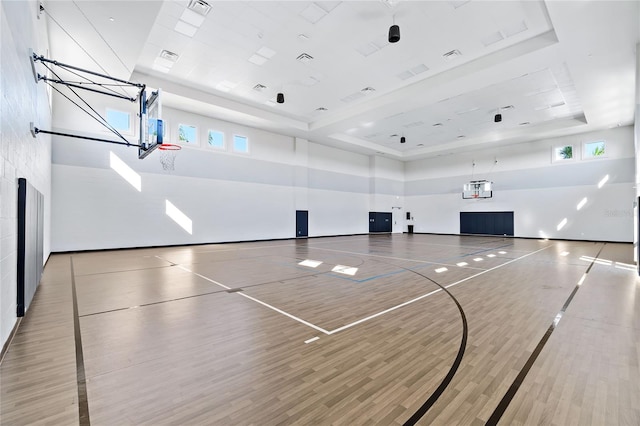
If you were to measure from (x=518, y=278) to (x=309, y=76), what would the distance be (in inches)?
316

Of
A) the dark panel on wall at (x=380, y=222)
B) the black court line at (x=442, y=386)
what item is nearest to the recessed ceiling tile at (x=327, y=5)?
the black court line at (x=442, y=386)

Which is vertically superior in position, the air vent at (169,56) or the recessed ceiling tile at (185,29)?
the recessed ceiling tile at (185,29)

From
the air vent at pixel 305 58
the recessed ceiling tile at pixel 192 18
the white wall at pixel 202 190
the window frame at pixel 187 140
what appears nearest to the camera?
the recessed ceiling tile at pixel 192 18

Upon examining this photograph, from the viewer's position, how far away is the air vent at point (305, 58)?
27.1 ft

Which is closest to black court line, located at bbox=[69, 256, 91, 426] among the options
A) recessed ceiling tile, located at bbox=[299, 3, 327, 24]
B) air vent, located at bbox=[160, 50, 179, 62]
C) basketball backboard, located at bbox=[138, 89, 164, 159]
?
basketball backboard, located at bbox=[138, 89, 164, 159]

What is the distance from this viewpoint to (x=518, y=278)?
5840 millimetres

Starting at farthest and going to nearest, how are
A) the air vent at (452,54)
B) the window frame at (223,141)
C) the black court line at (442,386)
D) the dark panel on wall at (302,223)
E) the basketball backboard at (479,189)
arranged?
the basketball backboard at (479,189) → the dark panel on wall at (302,223) → the window frame at (223,141) → the air vent at (452,54) → the black court line at (442,386)

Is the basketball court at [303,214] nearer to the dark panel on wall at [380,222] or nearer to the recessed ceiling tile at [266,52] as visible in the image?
the recessed ceiling tile at [266,52]

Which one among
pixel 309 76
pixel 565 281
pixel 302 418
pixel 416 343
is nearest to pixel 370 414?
pixel 302 418

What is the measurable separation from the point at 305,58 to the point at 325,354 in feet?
26.6

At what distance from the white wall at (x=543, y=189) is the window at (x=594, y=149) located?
0.19m

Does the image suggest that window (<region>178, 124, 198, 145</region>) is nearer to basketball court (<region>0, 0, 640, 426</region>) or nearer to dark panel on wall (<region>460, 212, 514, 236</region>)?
basketball court (<region>0, 0, 640, 426</region>)

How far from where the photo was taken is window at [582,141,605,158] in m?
14.1

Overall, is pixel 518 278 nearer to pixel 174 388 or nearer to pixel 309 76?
pixel 174 388
